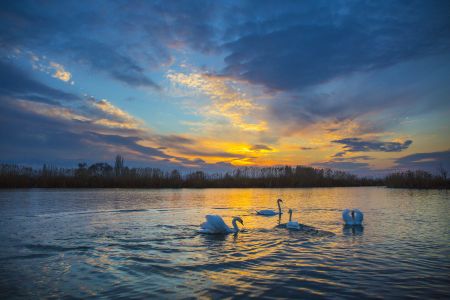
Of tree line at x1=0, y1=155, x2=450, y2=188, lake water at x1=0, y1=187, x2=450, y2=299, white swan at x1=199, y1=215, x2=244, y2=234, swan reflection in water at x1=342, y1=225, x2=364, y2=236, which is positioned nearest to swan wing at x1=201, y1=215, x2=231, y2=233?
white swan at x1=199, y1=215, x2=244, y2=234

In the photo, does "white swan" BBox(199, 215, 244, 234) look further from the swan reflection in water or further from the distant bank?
the distant bank

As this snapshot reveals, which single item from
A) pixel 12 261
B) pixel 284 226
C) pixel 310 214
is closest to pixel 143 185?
pixel 310 214

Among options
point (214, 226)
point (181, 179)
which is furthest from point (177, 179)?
point (214, 226)

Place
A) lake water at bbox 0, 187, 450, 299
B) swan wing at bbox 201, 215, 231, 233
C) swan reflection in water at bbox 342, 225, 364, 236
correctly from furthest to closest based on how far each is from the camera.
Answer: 1. swan reflection in water at bbox 342, 225, 364, 236
2. swan wing at bbox 201, 215, 231, 233
3. lake water at bbox 0, 187, 450, 299

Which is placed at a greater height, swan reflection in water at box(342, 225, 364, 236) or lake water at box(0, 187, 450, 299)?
swan reflection in water at box(342, 225, 364, 236)

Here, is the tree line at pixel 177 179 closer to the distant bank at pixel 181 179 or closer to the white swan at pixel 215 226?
the distant bank at pixel 181 179

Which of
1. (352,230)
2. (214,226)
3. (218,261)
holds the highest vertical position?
(214,226)

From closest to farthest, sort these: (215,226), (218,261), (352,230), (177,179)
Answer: (218,261) → (215,226) → (352,230) → (177,179)

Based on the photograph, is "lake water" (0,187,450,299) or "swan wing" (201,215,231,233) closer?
"lake water" (0,187,450,299)

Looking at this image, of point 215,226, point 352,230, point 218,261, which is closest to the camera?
point 218,261

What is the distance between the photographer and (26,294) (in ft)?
17.2

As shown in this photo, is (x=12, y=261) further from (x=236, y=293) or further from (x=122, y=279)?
(x=236, y=293)

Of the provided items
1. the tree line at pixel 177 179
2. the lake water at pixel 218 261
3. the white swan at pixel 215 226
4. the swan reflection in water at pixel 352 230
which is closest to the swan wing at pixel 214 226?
the white swan at pixel 215 226

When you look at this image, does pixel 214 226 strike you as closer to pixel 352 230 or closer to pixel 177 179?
pixel 352 230
